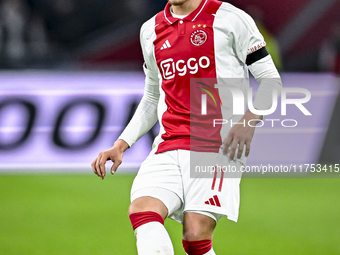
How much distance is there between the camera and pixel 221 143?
2.05 meters

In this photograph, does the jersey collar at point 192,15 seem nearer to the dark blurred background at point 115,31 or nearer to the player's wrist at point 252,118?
the player's wrist at point 252,118

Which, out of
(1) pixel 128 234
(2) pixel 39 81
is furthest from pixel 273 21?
(1) pixel 128 234

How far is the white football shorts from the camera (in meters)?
1.93

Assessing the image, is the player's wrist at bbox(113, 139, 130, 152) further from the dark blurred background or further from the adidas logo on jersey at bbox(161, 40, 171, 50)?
the dark blurred background

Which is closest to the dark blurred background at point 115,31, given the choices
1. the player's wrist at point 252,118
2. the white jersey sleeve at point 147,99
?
the white jersey sleeve at point 147,99

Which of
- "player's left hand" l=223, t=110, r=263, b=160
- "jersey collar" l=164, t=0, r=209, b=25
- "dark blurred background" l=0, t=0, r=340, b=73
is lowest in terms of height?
"dark blurred background" l=0, t=0, r=340, b=73

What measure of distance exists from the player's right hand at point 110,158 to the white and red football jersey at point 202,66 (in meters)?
0.18

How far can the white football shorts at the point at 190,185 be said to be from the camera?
6.34 ft

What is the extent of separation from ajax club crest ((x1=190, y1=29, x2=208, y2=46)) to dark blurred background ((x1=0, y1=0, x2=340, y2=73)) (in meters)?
4.24

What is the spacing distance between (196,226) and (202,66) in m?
0.65

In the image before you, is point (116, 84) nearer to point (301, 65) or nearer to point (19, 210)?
point (19, 210)

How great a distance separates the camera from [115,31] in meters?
6.89

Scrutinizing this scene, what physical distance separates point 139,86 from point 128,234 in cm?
228

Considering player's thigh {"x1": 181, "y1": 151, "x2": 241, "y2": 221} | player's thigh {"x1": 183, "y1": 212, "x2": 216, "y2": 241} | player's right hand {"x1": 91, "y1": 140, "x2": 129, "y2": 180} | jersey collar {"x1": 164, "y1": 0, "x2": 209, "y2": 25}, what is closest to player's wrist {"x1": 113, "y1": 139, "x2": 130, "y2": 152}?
player's right hand {"x1": 91, "y1": 140, "x2": 129, "y2": 180}
